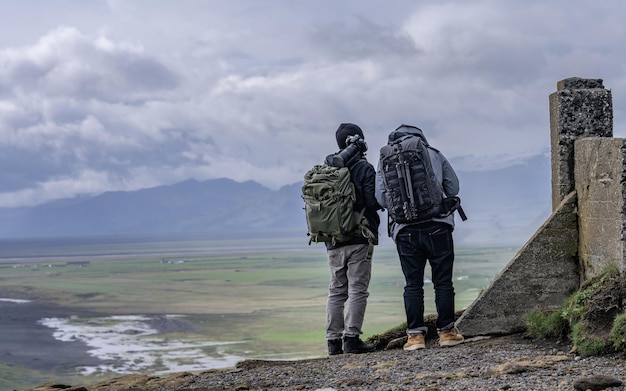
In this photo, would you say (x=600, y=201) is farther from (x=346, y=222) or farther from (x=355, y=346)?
(x=355, y=346)

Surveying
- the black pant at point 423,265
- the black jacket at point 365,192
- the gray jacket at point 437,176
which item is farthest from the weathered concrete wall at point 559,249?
the black jacket at point 365,192

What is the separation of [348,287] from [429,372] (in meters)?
2.76

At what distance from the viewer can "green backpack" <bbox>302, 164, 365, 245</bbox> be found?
11.8 meters

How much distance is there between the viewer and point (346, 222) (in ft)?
38.8

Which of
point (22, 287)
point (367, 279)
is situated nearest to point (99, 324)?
point (22, 287)

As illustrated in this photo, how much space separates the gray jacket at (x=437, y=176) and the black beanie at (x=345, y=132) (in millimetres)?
873

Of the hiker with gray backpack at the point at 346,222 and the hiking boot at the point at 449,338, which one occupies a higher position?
the hiker with gray backpack at the point at 346,222

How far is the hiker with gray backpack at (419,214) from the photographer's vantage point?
11.0m

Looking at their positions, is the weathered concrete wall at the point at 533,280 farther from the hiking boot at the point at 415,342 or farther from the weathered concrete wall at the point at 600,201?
the hiking boot at the point at 415,342

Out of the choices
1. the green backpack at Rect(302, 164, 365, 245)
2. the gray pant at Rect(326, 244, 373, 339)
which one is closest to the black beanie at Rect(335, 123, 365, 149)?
the green backpack at Rect(302, 164, 365, 245)

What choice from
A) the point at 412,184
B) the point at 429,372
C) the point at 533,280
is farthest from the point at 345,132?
the point at 429,372

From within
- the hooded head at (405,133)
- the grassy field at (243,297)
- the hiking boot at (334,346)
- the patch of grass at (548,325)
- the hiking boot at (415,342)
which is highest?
the hooded head at (405,133)

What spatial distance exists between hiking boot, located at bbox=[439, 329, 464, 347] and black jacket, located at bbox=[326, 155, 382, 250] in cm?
145

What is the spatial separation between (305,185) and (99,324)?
334ft
